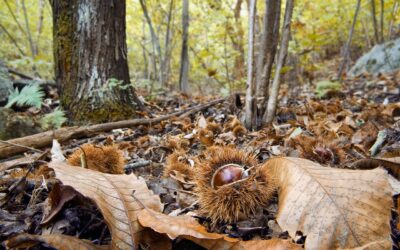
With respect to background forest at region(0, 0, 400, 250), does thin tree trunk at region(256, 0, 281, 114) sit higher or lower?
higher

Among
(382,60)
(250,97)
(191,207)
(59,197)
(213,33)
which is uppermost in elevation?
(213,33)

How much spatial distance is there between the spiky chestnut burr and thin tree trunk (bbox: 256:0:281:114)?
79.1 inches

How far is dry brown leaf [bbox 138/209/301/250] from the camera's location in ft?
2.74

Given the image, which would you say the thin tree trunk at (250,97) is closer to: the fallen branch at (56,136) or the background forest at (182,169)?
the background forest at (182,169)

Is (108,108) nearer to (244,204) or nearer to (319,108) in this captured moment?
(319,108)

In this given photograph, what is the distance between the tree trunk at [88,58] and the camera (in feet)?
11.6

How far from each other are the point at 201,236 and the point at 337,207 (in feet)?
1.24

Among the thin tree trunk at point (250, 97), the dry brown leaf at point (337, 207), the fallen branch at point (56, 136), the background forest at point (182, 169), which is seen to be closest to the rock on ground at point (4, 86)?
the background forest at point (182, 169)

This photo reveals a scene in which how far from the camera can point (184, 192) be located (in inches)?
54.3

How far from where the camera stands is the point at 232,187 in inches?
43.4

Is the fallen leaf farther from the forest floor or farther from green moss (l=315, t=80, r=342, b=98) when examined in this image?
green moss (l=315, t=80, r=342, b=98)

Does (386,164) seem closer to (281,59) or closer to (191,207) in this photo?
(191,207)

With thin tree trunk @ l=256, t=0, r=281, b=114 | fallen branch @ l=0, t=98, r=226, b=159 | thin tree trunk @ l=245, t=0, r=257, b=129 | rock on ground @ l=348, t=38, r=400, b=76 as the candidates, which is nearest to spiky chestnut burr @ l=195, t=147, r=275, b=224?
fallen branch @ l=0, t=98, r=226, b=159

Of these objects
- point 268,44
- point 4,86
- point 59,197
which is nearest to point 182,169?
point 59,197
